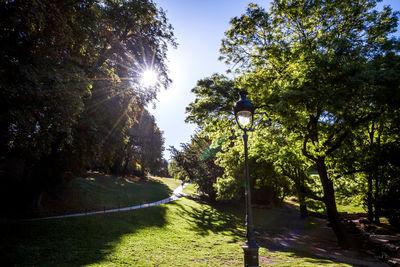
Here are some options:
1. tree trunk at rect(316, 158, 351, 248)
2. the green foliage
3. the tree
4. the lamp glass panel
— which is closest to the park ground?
tree trunk at rect(316, 158, 351, 248)

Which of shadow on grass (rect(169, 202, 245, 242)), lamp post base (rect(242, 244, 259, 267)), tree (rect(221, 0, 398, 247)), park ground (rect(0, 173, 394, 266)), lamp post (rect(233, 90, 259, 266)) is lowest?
shadow on grass (rect(169, 202, 245, 242))

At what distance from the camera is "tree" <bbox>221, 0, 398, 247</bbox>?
26.6 feet

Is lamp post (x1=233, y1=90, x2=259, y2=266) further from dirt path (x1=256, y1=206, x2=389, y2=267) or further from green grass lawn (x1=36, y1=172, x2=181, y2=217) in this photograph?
green grass lawn (x1=36, y1=172, x2=181, y2=217)

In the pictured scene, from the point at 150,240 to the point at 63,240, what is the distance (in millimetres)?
4488

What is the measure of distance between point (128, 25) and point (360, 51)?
45.5ft

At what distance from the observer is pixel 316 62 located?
8117mm

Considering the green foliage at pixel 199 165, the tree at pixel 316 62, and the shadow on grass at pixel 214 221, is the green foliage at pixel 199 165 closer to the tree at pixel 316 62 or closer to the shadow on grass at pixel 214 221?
the shadow on grass at pixel 214 221

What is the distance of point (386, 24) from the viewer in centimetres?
997

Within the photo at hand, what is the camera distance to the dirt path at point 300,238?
10.8 metres

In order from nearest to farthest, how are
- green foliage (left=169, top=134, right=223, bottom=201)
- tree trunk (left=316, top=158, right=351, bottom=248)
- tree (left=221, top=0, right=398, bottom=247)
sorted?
tree (left=221, top=0, right=398, bottom=247)
tree trunk (left=316, top=158, right=351, bottom=248)
green foliage (left=169, top=134, right=223, bottom=201)

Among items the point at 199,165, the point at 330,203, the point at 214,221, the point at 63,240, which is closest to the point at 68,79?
the point at 63,240

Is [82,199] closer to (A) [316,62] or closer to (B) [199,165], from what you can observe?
(B) [199,165]

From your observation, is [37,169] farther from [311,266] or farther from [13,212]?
[311,266]

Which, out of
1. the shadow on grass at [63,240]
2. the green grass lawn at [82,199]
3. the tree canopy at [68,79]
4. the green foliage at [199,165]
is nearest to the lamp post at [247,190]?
the tree canopy at [68,79]
